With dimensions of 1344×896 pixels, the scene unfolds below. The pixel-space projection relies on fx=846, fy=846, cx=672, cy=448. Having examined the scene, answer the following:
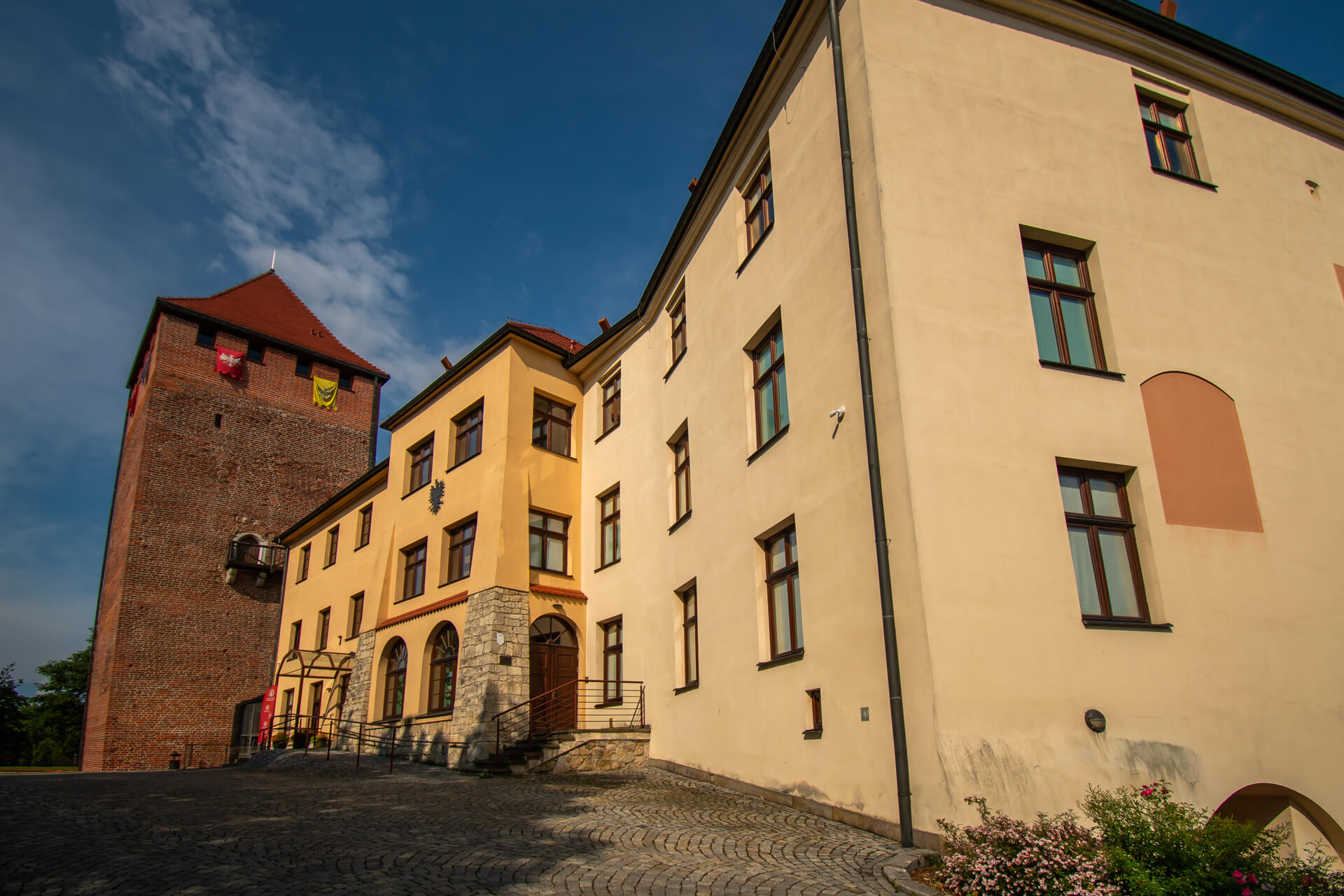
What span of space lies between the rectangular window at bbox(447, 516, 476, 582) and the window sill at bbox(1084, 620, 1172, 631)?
13548mm

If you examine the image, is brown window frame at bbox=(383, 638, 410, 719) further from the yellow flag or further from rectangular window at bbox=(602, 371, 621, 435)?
the yellow flag

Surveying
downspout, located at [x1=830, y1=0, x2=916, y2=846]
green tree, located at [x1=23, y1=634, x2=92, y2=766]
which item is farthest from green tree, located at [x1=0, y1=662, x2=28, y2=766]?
downspout, located at [x1=830, y1=0, x2=916, y2=846]

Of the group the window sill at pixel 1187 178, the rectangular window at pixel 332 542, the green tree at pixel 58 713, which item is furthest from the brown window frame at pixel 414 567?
the green tree at pixel 58 713

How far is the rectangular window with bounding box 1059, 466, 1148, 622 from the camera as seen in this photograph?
357 inches

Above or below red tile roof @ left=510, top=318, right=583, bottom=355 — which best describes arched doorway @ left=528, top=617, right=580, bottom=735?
below

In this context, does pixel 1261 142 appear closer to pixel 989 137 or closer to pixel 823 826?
pixel 989 137

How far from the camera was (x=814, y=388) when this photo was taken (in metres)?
10.9

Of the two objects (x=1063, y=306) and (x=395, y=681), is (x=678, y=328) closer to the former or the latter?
(x=1063, y=306)

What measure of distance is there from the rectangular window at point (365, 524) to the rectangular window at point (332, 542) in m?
1.91

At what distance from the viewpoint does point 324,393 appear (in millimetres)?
35781

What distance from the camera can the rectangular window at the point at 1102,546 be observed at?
908 cm

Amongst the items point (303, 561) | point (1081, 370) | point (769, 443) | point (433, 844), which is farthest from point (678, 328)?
point (303, 561)

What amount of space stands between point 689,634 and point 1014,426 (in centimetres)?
735

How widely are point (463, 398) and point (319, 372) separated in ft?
59.1
